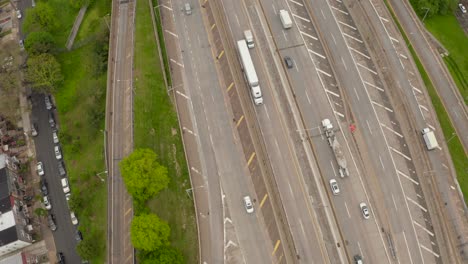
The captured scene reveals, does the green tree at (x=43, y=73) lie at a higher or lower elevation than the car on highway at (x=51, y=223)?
higher

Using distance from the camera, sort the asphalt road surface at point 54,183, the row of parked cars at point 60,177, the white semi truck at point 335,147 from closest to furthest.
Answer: the white semi truck at point 335,147, the asphalt road surface at point 54,183, the row of parked cars at point 60,177

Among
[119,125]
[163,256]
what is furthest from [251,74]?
[163,256]

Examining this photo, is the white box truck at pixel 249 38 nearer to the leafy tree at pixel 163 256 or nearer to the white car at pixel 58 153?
the leafy tree at pixel 163 256

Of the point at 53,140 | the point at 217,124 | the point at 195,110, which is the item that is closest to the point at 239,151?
the point at 217,124

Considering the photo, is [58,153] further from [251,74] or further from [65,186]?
[251,74]

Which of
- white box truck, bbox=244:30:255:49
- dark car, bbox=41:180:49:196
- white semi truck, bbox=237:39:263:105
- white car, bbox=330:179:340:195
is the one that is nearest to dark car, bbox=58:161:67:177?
dark car, bbox=41:180:49:196

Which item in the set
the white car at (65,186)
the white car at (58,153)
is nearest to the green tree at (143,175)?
the white car at (65,186)

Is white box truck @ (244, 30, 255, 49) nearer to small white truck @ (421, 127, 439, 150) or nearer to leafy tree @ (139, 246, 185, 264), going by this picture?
small white truck @ (421, 127, 439, 150)

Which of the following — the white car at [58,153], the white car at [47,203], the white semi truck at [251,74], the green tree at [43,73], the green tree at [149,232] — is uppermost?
the green tree at [43,73]
